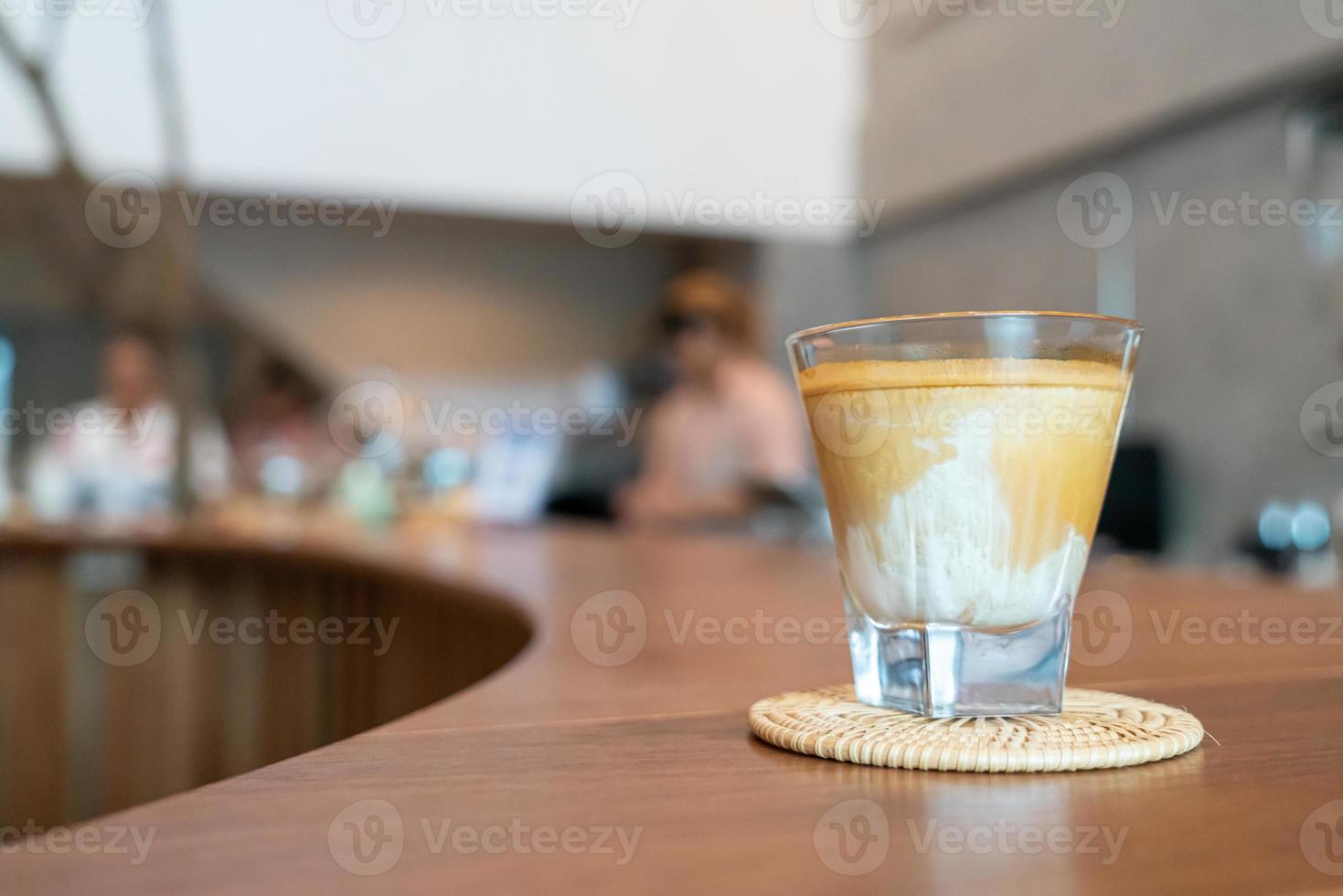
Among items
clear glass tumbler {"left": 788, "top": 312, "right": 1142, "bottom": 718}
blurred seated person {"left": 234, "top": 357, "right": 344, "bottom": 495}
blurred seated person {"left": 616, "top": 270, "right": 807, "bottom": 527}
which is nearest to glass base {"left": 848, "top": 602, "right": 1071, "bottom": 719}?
clear glass tumbler {"left": 788, "top": 312, "right": 1142, "bottom": 718}

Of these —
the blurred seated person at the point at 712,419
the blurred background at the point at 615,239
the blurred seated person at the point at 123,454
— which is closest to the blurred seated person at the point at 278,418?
the blurred background at the point at 615,239

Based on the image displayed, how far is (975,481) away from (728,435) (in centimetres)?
335

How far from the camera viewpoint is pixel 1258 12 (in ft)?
11.6

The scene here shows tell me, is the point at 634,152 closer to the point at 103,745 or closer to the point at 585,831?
the point at 103,745

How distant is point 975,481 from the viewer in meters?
0.41

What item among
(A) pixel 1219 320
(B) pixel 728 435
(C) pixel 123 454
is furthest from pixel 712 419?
(C) pixel 123 454

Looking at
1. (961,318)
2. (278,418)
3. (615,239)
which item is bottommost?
(961,318)

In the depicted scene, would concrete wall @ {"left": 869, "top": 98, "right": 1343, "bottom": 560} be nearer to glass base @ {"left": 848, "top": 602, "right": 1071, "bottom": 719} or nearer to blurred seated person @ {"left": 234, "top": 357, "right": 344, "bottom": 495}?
blurred seated person @ {"left": 234, "top": 357, "right": 344, "bottom": 495}

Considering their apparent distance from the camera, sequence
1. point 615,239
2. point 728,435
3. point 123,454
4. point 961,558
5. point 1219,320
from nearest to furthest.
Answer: point 961,558 < point 123,454 < point 728,435 < point 1219,320 < point 615,239

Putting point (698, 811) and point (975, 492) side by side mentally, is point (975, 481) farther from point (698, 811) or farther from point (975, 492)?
point (698, 811)

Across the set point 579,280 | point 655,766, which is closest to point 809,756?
point 655,766

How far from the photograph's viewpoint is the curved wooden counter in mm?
253

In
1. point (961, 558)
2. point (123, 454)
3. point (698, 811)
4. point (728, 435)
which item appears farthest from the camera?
point (728, 435)

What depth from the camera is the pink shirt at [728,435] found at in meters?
3.68
